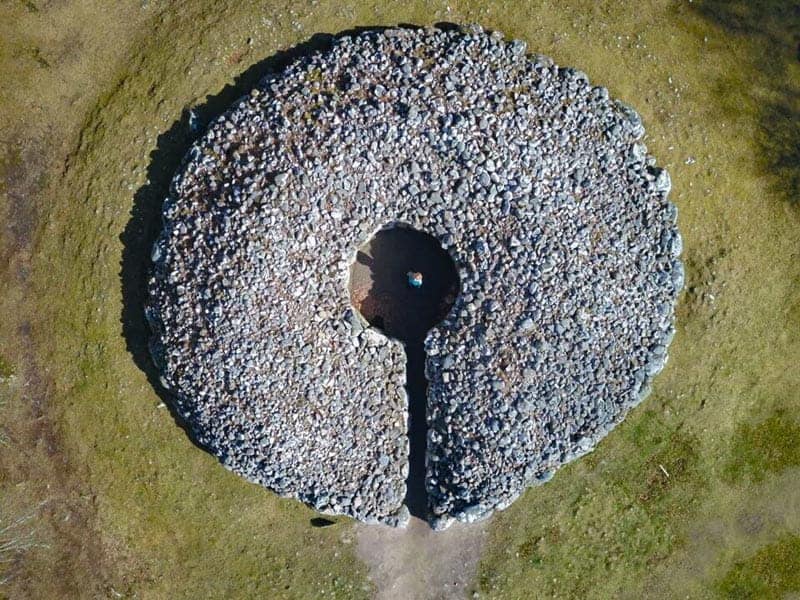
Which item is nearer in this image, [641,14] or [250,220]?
[250,220]

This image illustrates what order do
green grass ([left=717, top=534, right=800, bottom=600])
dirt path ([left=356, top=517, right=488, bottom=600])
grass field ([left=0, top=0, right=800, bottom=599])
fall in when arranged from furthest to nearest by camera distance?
green grass ([left=717, top=534, right=800, bottom=600])
dirt path ([left=356, top=517, right=488, bottom=600])
grass field ([left=0, top=0, right=800, bottom=599])

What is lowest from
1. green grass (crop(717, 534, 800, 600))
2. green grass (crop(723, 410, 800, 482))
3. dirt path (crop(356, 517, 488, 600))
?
dirt path (crop(356, 517, 488, 600))

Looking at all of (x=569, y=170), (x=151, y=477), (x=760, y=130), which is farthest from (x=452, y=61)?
(x=151, y=477)

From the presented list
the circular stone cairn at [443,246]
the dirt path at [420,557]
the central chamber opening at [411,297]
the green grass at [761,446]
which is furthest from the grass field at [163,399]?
the central chamber opening at [411,297]

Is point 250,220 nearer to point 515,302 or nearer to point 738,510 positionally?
point 515,302

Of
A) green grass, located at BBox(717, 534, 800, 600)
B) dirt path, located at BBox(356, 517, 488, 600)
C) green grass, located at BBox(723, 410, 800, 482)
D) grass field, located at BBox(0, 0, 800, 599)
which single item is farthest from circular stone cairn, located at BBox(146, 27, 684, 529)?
green grass, located at BBox(717, 534, 800, 600)

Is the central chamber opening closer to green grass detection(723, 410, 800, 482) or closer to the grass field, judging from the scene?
the grass field
